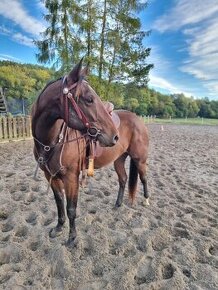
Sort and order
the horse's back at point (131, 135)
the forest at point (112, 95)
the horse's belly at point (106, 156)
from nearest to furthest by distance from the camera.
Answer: the horse's belly at point (106, 156)
the horse's back at point (131, 135)
the forest at point (112, 95)

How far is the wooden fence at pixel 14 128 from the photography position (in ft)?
36.5

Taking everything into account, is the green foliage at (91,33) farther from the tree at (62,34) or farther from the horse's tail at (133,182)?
the horse's tail at (133,182)

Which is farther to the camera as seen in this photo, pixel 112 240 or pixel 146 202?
pixel 146 202

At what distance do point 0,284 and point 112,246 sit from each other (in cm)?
120

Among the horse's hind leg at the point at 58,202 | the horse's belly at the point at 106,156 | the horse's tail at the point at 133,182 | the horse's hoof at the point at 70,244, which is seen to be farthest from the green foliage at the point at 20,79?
the horse's hoof at the point at 70,244

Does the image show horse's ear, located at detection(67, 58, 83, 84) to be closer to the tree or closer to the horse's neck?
the horse's neck

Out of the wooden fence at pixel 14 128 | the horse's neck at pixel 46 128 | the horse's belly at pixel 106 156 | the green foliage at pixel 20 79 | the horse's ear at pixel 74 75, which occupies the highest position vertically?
the green foliage at pixel 20 79

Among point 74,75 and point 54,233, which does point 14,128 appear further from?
point 74,75

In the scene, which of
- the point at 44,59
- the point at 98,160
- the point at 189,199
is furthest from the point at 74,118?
the point at 44,59

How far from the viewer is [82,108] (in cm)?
236

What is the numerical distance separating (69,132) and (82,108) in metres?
0.54

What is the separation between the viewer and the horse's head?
7.63 feet

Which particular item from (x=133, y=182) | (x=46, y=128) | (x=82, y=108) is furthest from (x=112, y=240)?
(x=82, y=108)

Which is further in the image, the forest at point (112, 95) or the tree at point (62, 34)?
the forest at point (112, 95)
